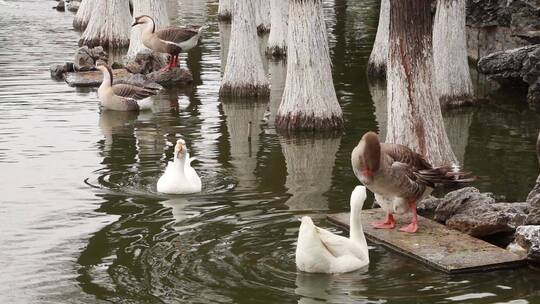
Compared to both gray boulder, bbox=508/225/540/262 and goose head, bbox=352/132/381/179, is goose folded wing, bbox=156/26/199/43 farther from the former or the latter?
gray boulder, bbox=508/225/540/262

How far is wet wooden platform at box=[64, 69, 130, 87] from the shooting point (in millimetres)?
25328

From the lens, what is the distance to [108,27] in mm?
32312

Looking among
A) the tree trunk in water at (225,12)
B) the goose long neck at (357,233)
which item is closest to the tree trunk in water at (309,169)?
the goose long neck at (357,233)

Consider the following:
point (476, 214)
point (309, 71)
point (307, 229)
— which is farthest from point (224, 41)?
point (307, 229)

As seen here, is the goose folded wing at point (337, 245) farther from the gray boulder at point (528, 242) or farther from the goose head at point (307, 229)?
the gray boulder at point (528, 242)

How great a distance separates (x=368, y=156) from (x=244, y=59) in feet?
35.8

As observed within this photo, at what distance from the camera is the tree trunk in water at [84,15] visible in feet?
127

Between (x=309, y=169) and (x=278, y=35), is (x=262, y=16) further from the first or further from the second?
(x=309, y=169)

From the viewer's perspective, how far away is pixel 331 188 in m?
15.3

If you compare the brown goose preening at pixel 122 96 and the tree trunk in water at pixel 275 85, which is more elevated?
the brown goose preening at pixel 122 96

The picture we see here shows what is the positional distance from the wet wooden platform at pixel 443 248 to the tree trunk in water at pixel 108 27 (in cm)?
2037

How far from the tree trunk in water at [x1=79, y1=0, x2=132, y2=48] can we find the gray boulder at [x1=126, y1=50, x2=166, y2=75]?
5646mm

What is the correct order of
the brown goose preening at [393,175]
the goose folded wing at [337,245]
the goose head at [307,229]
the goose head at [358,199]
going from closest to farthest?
the goose head at [307,229], the goose folded wing at [337,245], the goose head at [358,199], the brown goose preening at [393,175]

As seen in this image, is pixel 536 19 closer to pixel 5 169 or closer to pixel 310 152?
pixel 310 152
